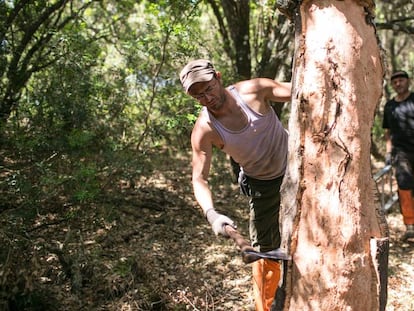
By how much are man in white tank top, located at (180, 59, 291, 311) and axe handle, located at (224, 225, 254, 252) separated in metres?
0.03

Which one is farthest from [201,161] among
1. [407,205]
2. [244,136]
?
[407,205]

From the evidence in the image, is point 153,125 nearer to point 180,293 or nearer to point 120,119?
point 120,119

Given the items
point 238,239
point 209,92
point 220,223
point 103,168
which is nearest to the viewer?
point 238,239

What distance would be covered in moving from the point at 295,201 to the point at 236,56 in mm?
4743

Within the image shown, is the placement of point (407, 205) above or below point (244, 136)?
below

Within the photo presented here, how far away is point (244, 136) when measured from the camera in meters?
2.89

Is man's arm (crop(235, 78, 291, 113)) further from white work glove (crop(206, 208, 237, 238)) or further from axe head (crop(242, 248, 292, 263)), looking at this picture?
axe head (crop(242, 248, 292, 263))

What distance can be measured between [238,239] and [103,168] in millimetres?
2988

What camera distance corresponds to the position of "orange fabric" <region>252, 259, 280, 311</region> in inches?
124

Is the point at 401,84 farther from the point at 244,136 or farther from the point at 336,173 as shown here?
the point at 336,173

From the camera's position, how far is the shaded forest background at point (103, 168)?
153 inches

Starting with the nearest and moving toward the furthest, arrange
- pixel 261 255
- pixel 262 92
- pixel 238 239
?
pixel 261 255 → pixel 238 239 → pixel 262 92

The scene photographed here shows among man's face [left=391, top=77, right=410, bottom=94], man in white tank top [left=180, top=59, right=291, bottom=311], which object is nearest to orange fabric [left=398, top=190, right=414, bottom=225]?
man's face [left=391, top=77, right=410, bottom=94]

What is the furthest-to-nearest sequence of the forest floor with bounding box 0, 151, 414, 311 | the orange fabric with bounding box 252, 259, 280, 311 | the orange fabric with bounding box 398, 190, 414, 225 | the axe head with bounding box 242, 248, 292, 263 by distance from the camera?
the orange fabric with bounding box 398, 190, 414, 225
the forest floor with bounding box 0, 151, 414, 311
the orange fabric with bounding box 252, 259, 280, 311
the axe head with bounding box 242, 248, 292, 263
